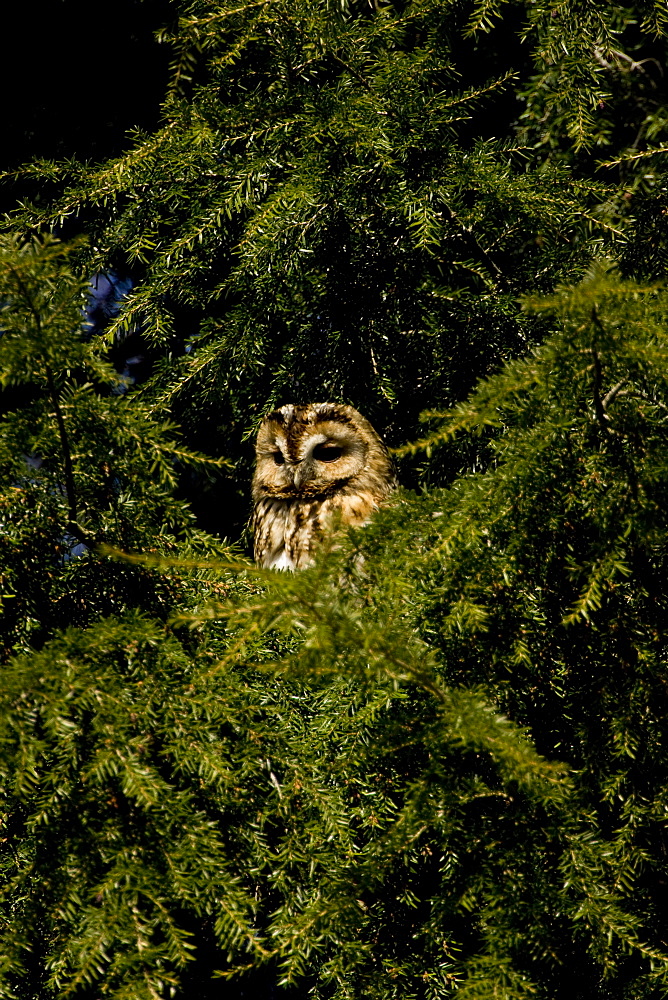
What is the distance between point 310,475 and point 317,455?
0.04 metres

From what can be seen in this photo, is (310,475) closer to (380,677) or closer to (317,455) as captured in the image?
(317,455)

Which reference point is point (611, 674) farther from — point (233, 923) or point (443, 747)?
point (233, 923)

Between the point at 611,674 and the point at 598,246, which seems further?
the point at 598,246

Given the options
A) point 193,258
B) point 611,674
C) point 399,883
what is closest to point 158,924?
point 399,883

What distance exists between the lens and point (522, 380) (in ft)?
2.74

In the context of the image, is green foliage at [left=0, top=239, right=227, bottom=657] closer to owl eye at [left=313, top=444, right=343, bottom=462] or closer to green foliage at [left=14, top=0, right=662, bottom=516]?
green foliage at [left=14, top=0, right=662, bottom=516]

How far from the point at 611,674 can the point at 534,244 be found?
70 cm

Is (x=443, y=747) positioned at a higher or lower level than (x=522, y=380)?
lower

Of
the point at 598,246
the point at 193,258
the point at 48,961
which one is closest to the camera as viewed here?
the point at 48,961

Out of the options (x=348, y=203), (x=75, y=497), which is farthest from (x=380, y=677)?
(x=348, y=203)

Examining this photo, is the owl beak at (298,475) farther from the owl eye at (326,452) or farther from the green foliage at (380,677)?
the green foliage at (380,677)

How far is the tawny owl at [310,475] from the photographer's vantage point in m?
1.54

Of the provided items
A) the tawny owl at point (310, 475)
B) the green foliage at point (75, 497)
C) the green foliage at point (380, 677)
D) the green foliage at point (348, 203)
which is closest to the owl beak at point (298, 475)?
the tawny owl at point (310, 475)

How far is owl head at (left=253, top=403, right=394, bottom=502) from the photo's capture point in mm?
1551
